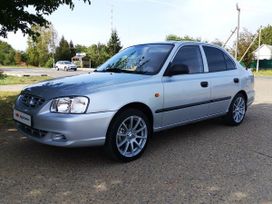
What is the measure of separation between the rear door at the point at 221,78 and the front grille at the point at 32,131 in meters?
2.98

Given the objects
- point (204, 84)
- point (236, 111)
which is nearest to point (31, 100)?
point (204, 84)

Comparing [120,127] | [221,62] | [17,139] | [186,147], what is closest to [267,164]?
[186,147]

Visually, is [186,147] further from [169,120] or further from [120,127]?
[120,127]

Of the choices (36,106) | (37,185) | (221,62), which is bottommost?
(37,185)

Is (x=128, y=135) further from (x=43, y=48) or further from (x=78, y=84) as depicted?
(x=43, y=48)

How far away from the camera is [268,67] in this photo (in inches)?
2138

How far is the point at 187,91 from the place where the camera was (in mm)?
5242

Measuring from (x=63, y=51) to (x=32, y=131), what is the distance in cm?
7495

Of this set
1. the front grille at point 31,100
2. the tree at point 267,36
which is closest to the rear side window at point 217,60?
the front grille at point 31,100

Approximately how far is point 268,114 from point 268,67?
1965 inches

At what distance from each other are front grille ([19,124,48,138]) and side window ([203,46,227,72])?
3.15 m

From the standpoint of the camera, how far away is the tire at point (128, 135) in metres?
4.32

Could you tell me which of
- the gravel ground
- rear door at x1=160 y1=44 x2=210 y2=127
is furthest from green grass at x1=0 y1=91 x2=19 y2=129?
rear door at x1=160 y1=44 x2=210 y2=127

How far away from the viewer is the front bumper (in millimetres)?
3994
